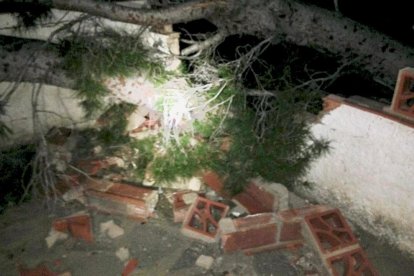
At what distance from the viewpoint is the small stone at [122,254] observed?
423 cm

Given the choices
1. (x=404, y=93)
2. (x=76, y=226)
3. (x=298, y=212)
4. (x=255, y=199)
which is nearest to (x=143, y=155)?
(x=76, y=226)

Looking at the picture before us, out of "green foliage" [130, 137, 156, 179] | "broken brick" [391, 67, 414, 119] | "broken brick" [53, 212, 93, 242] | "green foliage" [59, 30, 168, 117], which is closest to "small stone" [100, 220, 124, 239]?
"broken brick" [53, 212, 93, 242]

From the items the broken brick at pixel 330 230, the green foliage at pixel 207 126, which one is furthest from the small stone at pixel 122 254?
the broken brick at pixel 330 230

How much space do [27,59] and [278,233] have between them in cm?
402

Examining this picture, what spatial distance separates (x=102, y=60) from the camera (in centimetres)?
504

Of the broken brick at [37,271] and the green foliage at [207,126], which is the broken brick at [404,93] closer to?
the green foliage at [207,126]

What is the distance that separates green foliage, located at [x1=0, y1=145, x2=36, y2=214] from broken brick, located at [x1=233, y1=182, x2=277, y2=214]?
2956 mm

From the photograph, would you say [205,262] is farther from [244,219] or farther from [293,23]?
[293,23]

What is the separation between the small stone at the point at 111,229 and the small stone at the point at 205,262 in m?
1.09

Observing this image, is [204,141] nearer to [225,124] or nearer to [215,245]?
[225,124]

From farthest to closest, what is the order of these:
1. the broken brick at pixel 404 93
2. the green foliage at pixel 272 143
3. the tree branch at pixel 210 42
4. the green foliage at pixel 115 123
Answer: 1. the green foliage at pixel 115 123
2. the tree branch at pixel 210 42
3. the green foliage at pixel 272 143
4. the broken brick at pixel 404 93

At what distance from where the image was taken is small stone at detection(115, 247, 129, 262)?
4.23 meters

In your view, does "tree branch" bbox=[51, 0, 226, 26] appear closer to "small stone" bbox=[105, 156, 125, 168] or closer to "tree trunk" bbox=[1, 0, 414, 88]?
"tree trunk" bbox=[1, 0, 414, 88]

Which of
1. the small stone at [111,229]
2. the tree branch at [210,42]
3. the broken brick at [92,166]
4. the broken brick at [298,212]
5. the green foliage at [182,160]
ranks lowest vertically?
the small stone at [111,229]
